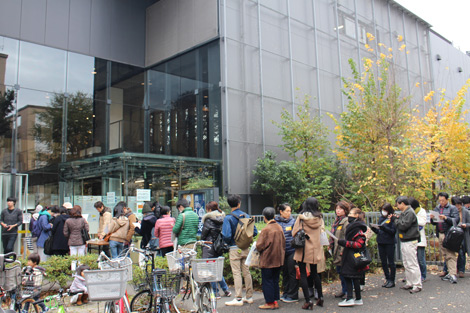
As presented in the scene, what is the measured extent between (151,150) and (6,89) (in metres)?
6.51

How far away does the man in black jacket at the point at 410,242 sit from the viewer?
814 cm

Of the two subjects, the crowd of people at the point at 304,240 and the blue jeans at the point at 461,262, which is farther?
the blue jeans at the point at 461,262

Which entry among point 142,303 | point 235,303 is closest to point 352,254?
point 235,303

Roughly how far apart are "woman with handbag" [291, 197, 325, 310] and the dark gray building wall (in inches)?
Result: 616

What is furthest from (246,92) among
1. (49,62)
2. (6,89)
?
(6,89)

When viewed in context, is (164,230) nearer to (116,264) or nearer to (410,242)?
(116,264)

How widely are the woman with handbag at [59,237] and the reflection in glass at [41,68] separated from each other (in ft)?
32.1

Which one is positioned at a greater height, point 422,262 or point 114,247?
point 114,247

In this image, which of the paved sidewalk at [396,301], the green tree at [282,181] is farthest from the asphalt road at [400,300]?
the green tree at [282,181]

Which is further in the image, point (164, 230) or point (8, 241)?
point (8, 241)

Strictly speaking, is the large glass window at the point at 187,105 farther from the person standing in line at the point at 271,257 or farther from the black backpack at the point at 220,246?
the person standing in line at the point at 271,257

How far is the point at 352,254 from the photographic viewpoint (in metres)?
7.20

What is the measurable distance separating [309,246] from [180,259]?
2.19 m

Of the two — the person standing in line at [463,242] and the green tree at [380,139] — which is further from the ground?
the green tree at [380,139]
